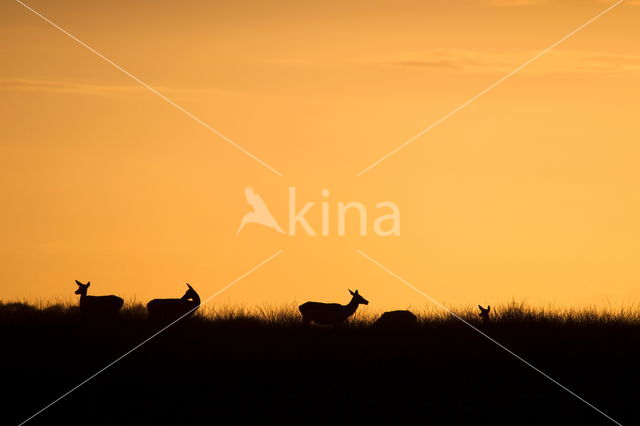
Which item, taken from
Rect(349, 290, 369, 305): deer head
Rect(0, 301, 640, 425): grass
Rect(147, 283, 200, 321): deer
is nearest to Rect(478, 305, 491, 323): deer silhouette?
Rect(0, 301, 640, 425): grass

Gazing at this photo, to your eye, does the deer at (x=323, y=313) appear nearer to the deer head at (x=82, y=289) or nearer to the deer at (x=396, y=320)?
the deer at (x=396, y=320)

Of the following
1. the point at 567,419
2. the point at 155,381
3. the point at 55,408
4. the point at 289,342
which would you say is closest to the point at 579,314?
the point at 289,342

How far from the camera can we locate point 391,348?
20.1 m

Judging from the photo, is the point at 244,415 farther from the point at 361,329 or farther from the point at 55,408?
the point at 361,329

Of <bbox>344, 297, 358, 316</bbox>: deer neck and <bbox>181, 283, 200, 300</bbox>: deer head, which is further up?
<bbox>181, 283, 200, 300</bbox>: deer head

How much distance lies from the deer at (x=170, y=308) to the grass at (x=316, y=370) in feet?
0.89

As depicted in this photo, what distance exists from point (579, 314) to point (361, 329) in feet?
16.6

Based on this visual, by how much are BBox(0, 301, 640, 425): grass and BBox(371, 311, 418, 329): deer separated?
42cm

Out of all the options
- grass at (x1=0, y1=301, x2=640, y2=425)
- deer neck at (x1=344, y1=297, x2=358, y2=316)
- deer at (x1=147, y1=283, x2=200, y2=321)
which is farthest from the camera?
deer neck at (x1=344, y1=297, x2=358, y2=316)

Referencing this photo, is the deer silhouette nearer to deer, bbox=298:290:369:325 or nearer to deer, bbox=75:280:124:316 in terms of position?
deer, bbox=298:290:369:325

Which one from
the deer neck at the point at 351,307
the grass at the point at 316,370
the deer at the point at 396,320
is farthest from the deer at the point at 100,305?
the deer at the point at 396,320

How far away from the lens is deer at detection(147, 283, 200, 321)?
929 inches

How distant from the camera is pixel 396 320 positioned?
23.0 meters

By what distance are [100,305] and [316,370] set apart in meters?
7.43
